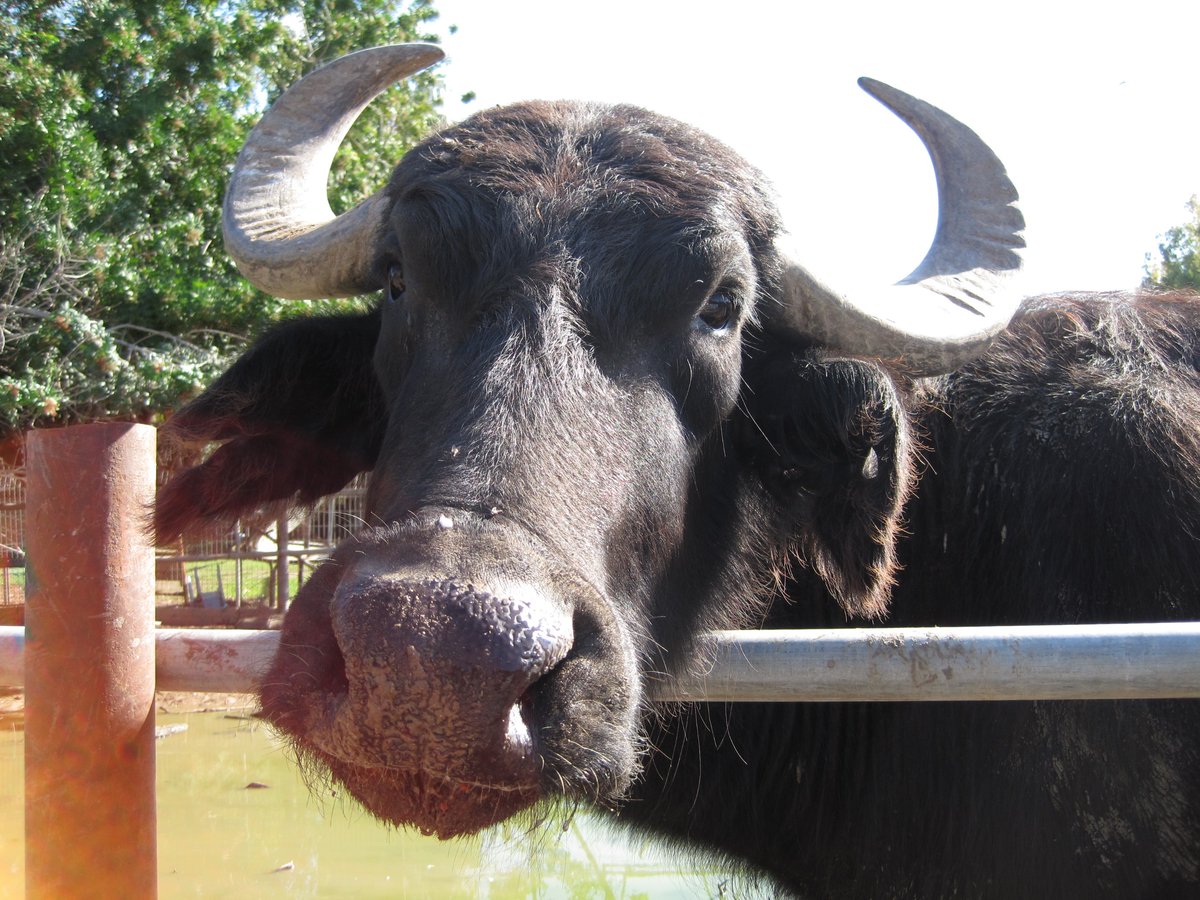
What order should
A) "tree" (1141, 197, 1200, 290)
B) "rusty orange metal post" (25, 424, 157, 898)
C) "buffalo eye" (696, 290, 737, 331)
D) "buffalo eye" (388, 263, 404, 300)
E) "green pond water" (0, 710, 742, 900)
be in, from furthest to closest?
"tree" (1141, 197, 1200, 290), "green pond water" (0, 710, 742, 900), "buffalo eye" (388, 263, 404, 300), "buffalo eye" (696, 290, 737, 331), "rusty orange metal post" (25, 424, 157, 898)

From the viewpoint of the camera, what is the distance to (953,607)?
3.12 meters

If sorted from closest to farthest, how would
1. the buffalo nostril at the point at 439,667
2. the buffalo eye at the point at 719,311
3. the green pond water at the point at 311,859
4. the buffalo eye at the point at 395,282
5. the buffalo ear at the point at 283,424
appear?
the buffalo nostril at the point at 439,667 < the buffalo eye at the point at 719,311 < the buffalo eye at the point at 395,282 < the buffalo ear at the point at 283,424 < the green pond water at the point at 311,859

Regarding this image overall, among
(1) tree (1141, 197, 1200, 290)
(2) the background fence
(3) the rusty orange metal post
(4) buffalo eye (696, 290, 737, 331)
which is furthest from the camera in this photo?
(1) tree (1141, 197, 1200, 290)

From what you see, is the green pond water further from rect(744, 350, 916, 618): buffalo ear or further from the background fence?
the background fence

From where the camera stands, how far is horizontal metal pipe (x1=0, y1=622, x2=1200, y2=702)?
1892 mm

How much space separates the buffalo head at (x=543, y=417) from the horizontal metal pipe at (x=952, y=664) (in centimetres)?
27

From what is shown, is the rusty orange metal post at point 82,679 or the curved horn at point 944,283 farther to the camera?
the curved horn at point 944,283

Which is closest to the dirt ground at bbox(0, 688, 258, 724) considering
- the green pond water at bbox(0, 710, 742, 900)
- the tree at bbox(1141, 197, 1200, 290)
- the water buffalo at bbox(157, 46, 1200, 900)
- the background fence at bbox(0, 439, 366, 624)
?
the background fence at bbox(0, 439, 366, 624)

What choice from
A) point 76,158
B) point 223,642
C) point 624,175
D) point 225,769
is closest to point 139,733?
point 223,642

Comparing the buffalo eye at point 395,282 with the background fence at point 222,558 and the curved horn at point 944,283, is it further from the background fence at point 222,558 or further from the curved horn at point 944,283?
the background fence at point 222,558

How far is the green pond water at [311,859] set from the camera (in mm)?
6285

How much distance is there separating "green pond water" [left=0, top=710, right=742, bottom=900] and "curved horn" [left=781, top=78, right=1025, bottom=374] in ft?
11.3

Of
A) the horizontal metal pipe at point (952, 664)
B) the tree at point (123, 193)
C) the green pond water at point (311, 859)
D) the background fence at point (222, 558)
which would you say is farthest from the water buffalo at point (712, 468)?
the tree at point (123, 193)

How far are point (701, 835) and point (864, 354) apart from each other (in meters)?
1.64
